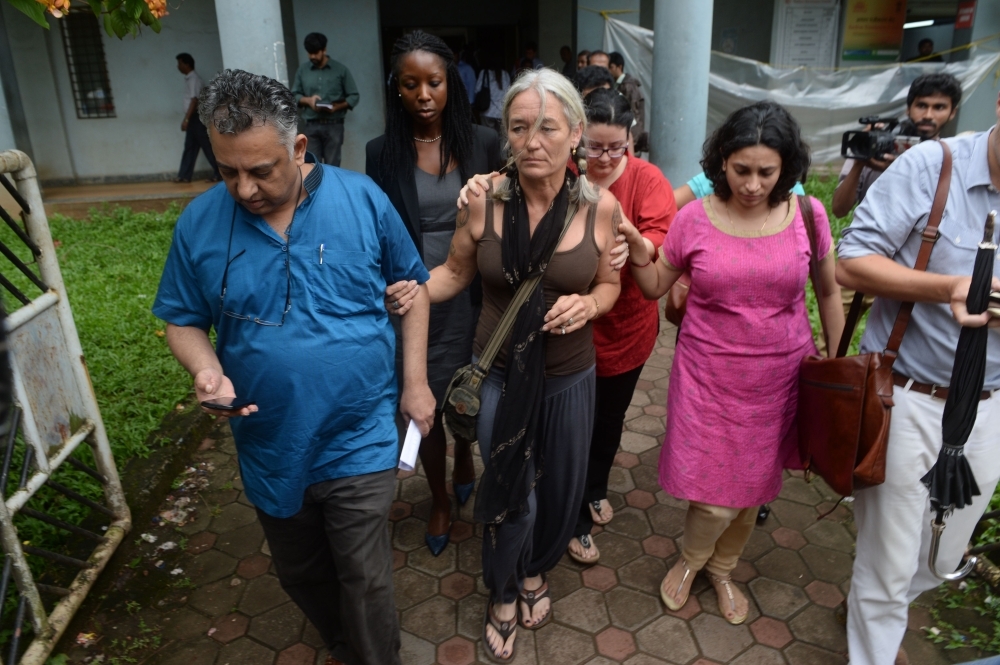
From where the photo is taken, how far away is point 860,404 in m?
2.26

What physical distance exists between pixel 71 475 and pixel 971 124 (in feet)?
38.4

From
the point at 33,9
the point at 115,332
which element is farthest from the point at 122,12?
the point at 115,332

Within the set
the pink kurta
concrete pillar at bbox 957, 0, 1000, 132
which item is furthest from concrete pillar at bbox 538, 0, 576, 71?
the pink kurta

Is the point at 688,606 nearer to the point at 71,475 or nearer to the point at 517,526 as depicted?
the point at 517,526

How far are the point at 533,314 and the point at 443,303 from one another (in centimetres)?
66

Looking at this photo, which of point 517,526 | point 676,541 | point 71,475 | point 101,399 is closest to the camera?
point 517,526

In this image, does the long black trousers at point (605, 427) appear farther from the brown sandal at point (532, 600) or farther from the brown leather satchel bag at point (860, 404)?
the brown leather satchel bag at point (860, 404)

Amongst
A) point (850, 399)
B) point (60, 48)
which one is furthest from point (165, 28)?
point (850, 399)

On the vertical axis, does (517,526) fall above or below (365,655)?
above

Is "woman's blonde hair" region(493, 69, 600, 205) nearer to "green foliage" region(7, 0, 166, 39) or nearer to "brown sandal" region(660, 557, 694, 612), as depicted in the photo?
"green foliage" region(7, 0, 166, 39)

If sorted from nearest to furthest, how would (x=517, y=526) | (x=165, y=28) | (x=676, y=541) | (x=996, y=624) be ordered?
1. (x=517, y=526)
2. (x=996, y=624)
3. (x=676, y=541)
4. (x=165, y=28)

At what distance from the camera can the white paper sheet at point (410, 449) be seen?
224 cm

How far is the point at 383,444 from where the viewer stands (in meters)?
2.29

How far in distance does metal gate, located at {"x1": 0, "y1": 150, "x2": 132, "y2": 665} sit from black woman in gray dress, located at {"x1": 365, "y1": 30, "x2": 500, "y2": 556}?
4.43ft
